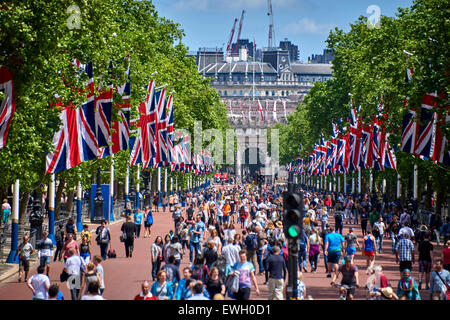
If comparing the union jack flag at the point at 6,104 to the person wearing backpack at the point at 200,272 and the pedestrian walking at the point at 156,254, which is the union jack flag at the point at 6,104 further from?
the person wearing backpack at the point at 200,272

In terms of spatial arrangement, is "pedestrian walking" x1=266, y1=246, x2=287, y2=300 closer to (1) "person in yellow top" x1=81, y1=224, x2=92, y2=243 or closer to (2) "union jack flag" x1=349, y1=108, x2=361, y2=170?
(1) "person in yellow top" x1=81, y1=224, x2=92, y2=243

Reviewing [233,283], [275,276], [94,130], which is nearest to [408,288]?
[275,276]

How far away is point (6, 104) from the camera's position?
65.9 feet

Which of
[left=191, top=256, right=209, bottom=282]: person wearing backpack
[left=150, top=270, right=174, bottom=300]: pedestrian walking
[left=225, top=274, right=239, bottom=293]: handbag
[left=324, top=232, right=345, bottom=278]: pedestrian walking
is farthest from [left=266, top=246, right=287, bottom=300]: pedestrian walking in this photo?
[left=324, top=232, right=345, bottom=278]: pedestrian walking

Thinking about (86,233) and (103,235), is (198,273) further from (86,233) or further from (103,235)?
(103,235)

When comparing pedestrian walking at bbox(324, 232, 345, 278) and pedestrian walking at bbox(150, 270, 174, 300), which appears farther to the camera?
pedestrian walking at bbox(324, 232, 345, 278)

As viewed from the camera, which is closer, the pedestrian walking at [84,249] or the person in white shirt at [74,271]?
the person in white shirt at [74,271]

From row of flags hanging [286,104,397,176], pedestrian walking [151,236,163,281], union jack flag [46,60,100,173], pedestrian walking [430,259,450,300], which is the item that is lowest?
pedestrian walking [430,259,450,300]

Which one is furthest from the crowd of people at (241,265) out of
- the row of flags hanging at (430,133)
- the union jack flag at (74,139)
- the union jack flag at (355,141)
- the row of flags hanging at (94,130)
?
the union jack flag at (355,141)

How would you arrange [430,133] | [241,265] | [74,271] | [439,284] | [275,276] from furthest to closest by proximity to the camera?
[430,133], [74,271], [275,276], [241,265], [439,284]

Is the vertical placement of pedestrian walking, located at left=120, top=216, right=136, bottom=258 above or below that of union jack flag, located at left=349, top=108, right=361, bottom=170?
below

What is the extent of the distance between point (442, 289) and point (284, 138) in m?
147

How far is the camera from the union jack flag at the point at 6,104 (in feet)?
65.5

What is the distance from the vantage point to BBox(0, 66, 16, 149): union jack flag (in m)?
20.0
